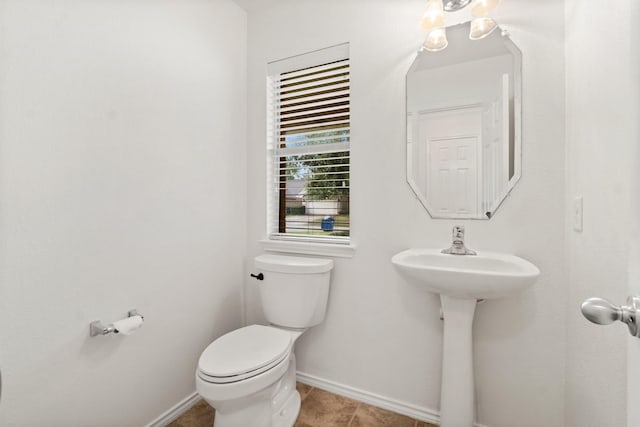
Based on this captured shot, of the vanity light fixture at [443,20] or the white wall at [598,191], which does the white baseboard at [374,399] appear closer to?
the white wall at [598,191]

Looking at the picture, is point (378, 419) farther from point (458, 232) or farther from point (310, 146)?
point (310, 146)

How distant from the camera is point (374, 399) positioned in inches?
66.1

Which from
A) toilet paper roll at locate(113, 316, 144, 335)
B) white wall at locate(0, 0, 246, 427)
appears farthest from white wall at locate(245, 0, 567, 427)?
toilet paper roll at locate(113, 316, 144, 335)

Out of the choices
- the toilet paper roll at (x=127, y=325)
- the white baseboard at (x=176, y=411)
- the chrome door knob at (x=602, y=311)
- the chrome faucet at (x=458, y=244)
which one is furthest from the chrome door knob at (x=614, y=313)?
the white baseboard at (x=176, y=411)

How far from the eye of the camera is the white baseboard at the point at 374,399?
61.4 inches

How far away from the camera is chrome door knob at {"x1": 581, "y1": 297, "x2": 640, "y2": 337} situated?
475 millimetres

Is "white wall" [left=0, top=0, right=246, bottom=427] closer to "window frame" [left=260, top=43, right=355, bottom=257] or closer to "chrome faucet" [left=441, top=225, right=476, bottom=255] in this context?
"window frame" [left=260, top=43, right=355, bottom=257]

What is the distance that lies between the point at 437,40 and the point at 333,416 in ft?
6.40

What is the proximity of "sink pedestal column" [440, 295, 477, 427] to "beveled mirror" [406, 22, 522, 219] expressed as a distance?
45 cm

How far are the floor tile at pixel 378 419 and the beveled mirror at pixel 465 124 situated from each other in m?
1.06

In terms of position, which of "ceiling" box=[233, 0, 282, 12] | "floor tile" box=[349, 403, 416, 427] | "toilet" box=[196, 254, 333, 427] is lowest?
"floor tile" box=[349, 403, 416, 427]

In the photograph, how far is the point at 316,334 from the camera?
1851 millimetres

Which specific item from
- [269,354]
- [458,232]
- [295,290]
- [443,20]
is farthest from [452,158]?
[269,354]

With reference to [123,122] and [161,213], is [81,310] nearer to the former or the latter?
[161,213]
